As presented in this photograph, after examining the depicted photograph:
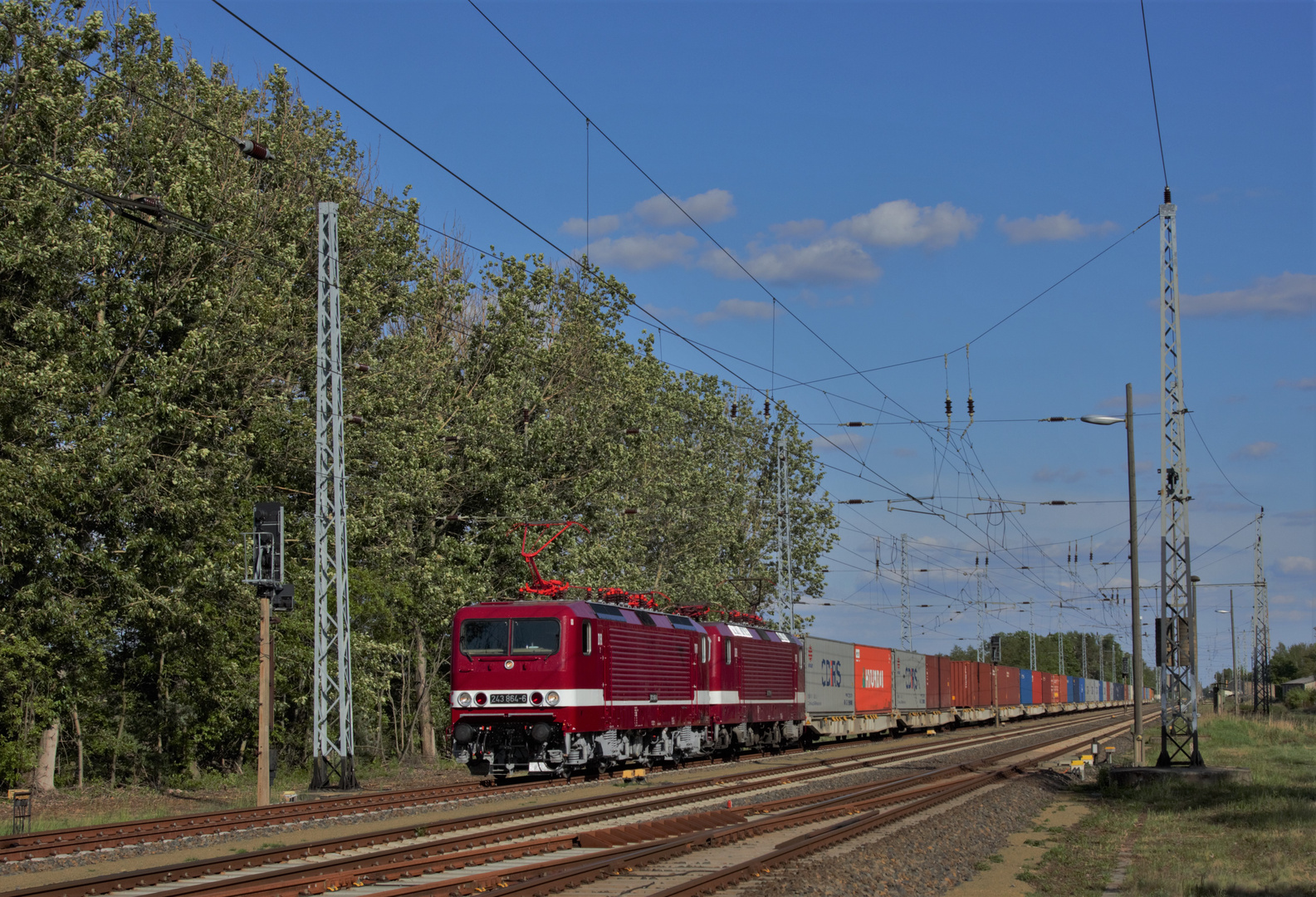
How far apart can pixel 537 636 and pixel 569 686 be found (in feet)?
3.94

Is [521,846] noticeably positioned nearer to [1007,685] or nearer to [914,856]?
[914,856]

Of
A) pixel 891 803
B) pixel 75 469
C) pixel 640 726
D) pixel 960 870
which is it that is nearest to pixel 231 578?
pixel 75 469

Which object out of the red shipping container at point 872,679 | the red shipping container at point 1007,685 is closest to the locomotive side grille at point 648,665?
the red shipping container at point 872,679

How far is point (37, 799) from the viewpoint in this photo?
80.2 ft

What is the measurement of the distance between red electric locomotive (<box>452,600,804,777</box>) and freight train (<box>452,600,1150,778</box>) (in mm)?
26

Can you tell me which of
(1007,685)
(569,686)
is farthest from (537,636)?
(1007,685)

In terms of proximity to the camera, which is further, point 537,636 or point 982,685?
point 982,685

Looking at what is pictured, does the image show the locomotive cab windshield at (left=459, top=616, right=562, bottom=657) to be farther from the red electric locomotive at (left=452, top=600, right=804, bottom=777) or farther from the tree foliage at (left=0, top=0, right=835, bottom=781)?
the tree foliage at (left=0, top=0, right=835, bottom=781)

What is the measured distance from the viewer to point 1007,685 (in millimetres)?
68188

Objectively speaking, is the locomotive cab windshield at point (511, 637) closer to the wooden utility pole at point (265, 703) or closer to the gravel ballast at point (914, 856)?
the wooden utility pole at point (265, 703)

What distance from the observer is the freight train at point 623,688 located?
24.2 m

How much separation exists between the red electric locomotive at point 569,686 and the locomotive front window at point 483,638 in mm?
17

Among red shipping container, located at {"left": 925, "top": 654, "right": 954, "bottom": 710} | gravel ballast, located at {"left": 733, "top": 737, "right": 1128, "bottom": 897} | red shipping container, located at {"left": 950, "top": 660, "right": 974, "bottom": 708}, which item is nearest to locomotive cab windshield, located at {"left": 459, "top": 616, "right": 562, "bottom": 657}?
gravel ballast, located at {"left": 733, "top": 737, "right": 1128, "bottom": 897}

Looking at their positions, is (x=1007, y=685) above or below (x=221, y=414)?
below
